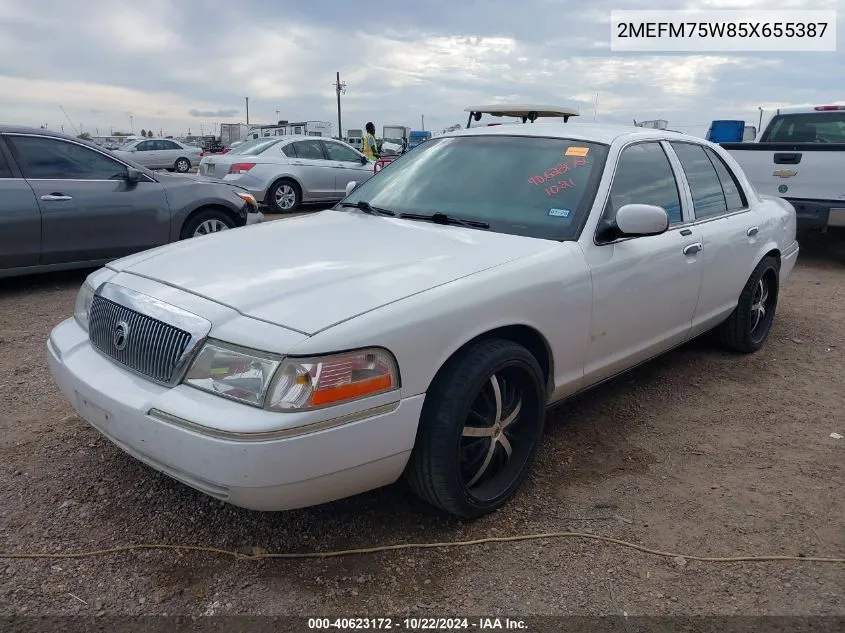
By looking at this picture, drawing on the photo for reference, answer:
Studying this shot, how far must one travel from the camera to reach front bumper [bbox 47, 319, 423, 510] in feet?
7.32

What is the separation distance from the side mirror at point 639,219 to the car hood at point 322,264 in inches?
13.8

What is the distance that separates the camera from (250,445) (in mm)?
2207

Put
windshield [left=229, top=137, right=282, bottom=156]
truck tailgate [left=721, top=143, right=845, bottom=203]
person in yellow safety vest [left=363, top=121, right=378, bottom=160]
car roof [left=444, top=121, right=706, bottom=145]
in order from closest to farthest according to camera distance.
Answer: car roof [left=444, top=121, right=706, bottom=145]
truck tailgate [left=721, top=143, right=845, bottom=203]
windshield [left=229, top=137, right=282, bottom=156]
person in yellow safety vest [left=363, top=121, right=378, bottom=160]

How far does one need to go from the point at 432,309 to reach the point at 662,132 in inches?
99.8

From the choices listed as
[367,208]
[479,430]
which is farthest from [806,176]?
[479,430]

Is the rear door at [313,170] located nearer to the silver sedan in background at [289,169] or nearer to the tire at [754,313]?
the silver sedan in background at [289,169]

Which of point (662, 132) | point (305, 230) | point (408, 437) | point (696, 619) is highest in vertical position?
point (662, 132)

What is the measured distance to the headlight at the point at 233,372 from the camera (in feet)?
7.48

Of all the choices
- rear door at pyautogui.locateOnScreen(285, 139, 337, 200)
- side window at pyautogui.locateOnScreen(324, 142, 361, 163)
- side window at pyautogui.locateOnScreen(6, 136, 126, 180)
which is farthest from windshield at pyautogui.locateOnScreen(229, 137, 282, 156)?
side window at pyautogui.locateOnScreen(6, 136, 126, 180)

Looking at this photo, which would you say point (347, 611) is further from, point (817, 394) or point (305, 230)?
point (817, 394)

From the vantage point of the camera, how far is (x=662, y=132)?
431cm

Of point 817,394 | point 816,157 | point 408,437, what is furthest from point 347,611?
point 816,157

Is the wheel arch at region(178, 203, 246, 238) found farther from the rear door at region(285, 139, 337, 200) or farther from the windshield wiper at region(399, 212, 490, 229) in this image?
the rear door at region(285, 139, 337, 200)

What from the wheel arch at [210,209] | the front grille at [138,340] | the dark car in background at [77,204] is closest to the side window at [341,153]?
Result: the wheel arch at [210,209]
